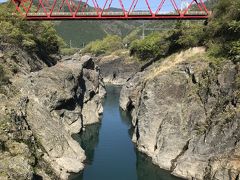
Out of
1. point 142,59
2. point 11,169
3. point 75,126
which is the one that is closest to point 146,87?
point 75,126

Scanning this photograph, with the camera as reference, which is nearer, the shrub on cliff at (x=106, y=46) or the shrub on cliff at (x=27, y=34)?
the shrub on cliff at (x=27, y=34)

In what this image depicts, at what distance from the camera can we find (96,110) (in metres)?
76.6

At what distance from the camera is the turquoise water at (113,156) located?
1839 inches

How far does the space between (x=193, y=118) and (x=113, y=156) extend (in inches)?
505

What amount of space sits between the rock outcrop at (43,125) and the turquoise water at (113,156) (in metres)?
2.01

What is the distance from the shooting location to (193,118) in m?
46.2

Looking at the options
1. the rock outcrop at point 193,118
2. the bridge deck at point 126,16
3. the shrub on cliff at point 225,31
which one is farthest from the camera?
the bridge deck at point 126,16

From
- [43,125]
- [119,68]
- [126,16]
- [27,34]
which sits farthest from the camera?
[119,68]

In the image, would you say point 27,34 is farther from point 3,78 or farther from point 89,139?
point 3,78

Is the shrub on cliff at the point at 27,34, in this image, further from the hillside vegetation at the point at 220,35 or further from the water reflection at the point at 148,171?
the water reflection at the point at 148,171

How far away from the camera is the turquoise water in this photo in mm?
46719

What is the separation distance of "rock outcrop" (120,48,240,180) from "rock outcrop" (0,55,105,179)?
9205 millimetres

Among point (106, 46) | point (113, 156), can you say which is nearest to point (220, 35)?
point (113, 156)

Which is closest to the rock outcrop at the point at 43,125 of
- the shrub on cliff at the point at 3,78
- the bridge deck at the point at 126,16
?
the shrub on cliff at the point at 3,78
